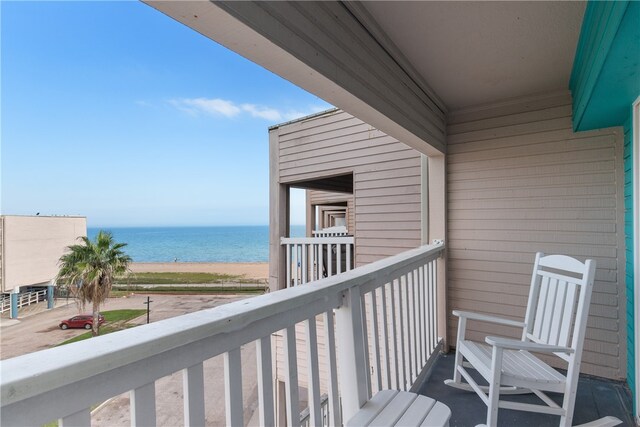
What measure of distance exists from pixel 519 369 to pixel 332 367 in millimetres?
1257

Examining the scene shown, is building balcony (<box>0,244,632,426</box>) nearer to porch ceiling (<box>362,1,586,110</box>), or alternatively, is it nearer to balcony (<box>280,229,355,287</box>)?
porch ceiling (<box>362,1,586,110</box>)

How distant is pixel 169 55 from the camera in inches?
686

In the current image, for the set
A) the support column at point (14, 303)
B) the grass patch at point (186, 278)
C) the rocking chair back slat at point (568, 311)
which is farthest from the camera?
the grass patch at point (186, 278)

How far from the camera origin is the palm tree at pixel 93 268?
6719 mm

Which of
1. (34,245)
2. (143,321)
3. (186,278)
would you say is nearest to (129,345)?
(34,245)

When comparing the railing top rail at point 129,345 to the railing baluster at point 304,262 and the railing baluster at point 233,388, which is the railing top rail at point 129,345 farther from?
the railing baluster at point 304,262

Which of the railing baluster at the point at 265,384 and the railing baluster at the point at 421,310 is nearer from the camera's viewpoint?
the railing baluster at the point at 265,384

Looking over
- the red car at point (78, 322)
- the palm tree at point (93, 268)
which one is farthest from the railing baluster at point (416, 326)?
the red car at point (78, 322)

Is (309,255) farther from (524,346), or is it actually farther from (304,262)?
(524,346)

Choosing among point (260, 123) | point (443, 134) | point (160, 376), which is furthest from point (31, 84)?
point (260, 123)

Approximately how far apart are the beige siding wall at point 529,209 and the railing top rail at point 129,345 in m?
2.41

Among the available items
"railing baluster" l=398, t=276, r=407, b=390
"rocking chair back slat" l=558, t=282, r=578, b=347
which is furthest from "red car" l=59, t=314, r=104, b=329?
"rocking chair back slat" l=558, t=282, r=578, b=347

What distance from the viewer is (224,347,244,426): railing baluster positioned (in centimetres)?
83

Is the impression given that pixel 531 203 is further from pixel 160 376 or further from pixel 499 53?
pixel 160 376
